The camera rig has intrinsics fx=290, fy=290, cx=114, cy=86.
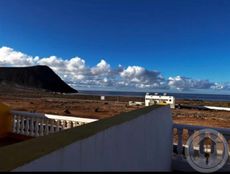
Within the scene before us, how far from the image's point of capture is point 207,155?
484 centimetres

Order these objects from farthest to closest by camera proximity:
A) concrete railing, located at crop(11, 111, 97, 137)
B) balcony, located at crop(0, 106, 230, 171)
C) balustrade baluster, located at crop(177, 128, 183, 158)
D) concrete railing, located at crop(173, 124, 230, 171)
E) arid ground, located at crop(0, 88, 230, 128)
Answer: arid ground, located at crop(0, 88, 230, 128), concrete railing, located at crop(11, 111, 97, 137), balustrade baluster, located at crop(177, 128, 183, 158), concrete railing, located at crop(173, 124, 230, 171), balcony, located at crop(0, 106, 230, 171)

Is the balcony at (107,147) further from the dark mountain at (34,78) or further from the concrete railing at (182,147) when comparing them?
the dark mountain at (34,78)

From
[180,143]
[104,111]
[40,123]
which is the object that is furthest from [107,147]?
[104,111]

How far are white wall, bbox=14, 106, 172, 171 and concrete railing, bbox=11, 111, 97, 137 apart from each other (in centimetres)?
187

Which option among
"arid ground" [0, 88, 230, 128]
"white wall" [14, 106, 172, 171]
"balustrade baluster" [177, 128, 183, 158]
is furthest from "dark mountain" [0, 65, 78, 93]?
"white wall" [14, 106, 172, 171]

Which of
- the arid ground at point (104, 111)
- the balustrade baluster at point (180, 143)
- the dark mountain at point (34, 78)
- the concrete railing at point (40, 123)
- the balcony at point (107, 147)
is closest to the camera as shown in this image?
the balcony at point (107, 147)

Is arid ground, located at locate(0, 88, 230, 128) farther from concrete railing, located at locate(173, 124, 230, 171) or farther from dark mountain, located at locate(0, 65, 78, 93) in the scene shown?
dark mountain, located at locate(0, 65, 78, 93)

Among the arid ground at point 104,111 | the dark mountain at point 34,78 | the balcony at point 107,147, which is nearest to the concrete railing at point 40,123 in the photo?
the balcony at point 107,147

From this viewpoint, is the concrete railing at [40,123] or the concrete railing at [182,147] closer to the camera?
the concrete railing at [182,147]

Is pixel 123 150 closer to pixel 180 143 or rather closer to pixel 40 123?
pixel 180 143

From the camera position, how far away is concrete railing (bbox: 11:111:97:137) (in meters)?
6.32

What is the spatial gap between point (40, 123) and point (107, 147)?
4.44 meters

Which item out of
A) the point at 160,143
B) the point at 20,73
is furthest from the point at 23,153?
the point at 20,73

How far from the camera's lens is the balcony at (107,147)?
Result: 166 cm
